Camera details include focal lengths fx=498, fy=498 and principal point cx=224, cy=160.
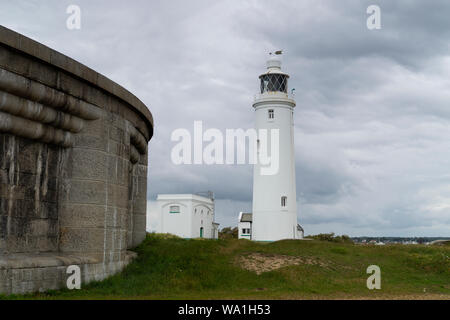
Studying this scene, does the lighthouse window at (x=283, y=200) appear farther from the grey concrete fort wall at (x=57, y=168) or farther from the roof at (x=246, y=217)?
the grey concrete fort wall at (x=57, y=168)

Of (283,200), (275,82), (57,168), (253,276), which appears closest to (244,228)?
(283,200)

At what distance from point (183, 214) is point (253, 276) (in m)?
37.6

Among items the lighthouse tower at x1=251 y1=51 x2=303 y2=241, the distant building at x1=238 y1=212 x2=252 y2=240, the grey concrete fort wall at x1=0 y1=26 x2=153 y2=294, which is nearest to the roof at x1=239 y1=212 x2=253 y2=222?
the distant building at x1=238 y1=212 x2=252 y2=240

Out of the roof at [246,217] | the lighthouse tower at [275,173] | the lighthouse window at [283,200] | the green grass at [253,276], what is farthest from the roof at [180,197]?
the green grass at [253,276]

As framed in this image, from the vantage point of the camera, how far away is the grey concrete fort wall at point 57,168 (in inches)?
430

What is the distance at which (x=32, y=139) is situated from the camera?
11836mm

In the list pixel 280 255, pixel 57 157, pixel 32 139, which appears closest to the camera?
pixel 32 139

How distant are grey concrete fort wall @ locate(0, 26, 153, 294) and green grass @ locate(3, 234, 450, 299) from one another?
2.48ft

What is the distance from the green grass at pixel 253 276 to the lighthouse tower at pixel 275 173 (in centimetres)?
1731

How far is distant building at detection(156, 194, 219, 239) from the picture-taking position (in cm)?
5209
